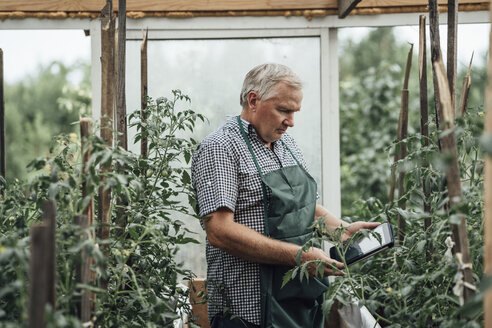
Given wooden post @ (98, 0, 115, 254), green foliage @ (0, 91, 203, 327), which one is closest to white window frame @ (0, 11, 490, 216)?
green foliage @ (0, 91, 203, 327)

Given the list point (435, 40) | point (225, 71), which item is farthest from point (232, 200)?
point (225, 71)

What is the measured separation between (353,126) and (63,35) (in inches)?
195

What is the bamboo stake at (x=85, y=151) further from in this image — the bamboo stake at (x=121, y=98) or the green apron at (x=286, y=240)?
the green apron at (x=286, y=240)

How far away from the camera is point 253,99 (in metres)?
2.24

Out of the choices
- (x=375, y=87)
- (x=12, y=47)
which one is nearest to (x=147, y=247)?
(x=12, y=47)

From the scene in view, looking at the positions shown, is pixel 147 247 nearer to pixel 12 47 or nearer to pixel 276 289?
pixel 276 289

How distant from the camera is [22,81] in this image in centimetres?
1052

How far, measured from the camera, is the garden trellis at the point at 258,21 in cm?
297

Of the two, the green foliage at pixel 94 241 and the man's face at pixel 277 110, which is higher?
the man's face at pixel 277 110

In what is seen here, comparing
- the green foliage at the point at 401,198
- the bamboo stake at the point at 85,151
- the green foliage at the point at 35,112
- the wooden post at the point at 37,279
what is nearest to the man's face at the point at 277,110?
the green foliage at the point at 401,198

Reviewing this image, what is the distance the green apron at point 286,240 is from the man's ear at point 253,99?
0.28ft

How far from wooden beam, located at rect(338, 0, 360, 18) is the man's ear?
2.44 feet

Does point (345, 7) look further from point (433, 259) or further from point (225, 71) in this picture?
point (433, 259)

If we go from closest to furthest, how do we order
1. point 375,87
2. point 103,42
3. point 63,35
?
1. point 103,42
2. point 375,87
3. point 63,35
